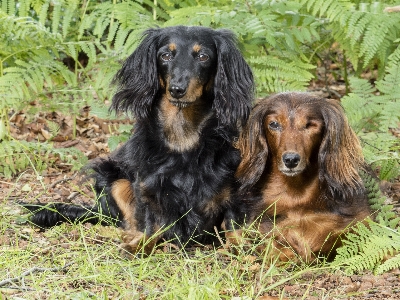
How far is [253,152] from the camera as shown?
4246mm

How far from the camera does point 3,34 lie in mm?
5703

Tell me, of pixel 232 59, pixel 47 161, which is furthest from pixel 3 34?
pixel 232 59

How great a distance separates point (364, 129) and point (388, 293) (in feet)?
7.97

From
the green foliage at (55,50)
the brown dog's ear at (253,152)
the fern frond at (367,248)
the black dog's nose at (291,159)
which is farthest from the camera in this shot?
the green foliage at (55,50)

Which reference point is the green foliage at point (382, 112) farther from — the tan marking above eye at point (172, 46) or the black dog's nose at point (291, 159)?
the tan marking above eye at point (172, 46)

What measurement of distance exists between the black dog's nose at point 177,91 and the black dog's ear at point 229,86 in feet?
1.27

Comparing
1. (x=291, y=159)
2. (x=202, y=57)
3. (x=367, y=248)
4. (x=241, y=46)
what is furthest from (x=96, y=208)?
(x=367, y=248)

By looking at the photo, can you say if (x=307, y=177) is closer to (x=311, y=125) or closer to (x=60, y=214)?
(x=311, y=125)

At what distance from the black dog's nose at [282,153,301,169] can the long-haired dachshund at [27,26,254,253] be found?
2.09 feet

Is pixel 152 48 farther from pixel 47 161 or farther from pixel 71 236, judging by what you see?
pixel 47 161

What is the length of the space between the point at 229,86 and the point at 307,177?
79 cm

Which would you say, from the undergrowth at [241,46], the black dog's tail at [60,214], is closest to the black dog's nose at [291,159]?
the undergrowth at [241,46]

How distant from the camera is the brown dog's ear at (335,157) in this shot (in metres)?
4.08

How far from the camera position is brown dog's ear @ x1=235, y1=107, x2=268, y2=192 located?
420 cm
